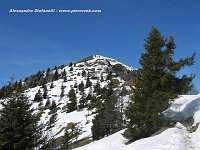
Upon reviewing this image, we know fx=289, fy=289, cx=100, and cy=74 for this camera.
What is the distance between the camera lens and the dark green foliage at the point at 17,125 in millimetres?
24953

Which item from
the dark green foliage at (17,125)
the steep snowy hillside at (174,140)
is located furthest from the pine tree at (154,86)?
the dark green foliage at (17,125)

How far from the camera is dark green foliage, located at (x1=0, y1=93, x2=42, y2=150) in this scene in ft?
81.9

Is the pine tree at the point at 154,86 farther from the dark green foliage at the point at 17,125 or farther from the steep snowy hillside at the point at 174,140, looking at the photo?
the dark green foliage at the point at 17,125

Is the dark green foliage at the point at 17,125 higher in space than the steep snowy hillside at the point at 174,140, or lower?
higher

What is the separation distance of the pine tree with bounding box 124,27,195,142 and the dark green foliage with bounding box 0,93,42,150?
345 inches

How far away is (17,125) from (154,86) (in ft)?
42.0

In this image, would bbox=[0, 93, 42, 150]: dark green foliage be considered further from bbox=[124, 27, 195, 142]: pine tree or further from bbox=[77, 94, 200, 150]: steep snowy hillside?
bbox=[124, 27, 195, 142]: pine tree

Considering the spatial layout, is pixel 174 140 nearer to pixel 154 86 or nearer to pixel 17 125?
pixel 154 86

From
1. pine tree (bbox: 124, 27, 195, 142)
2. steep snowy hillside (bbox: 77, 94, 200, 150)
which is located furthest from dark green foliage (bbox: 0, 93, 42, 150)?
pine tree (bbox: 124, 27, 195, 142)

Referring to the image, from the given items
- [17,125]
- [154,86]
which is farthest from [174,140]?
[17,125]

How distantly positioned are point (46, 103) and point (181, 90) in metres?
136

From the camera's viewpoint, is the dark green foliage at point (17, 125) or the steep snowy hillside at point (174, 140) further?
the dark green foliage at point (17, 125)

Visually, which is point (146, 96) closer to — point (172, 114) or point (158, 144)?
point (172, 114)

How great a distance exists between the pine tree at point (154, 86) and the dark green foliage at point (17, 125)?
28.7 feet
